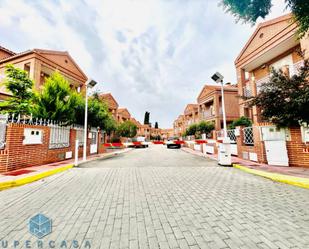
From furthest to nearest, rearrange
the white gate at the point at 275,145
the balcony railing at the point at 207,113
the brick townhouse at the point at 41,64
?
Answer: the balcony railing at the point at 207,113 < the brick townhouse at the point at 41,64 < the white gate at the point at 275,145

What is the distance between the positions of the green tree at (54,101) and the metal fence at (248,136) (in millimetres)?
11848

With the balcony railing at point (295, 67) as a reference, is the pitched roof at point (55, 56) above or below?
above

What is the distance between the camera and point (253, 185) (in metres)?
4.84

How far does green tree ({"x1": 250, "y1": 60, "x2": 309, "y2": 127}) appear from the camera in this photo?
621cm

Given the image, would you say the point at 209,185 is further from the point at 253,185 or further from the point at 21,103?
→ the point at 21,103

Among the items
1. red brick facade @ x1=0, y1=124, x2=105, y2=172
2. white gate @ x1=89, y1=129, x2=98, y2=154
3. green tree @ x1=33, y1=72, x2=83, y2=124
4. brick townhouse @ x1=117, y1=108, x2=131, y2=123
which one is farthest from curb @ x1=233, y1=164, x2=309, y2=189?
brick townhouse @ x1=117, y1=108, x2=131, y2=123

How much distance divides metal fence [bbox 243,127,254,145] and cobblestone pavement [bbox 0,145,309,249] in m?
5.20

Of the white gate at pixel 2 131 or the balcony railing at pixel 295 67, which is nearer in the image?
the white gate at pixel 2 131

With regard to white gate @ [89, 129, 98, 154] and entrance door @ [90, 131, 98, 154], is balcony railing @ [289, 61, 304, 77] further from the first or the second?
entrance door @ [90, 131, 98, 154]

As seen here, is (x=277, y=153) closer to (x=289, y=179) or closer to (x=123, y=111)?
(x=289, y=179)

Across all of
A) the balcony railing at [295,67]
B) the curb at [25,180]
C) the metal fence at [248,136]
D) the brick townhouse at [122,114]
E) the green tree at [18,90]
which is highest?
the brick townhouse at [122,114]

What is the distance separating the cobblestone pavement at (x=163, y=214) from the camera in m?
2.17

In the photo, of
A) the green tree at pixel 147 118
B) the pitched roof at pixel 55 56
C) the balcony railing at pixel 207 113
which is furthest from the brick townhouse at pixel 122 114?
the green tree at pixel 147 118

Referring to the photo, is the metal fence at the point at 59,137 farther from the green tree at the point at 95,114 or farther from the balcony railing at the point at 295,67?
the balcony railing at the point at 295,67
